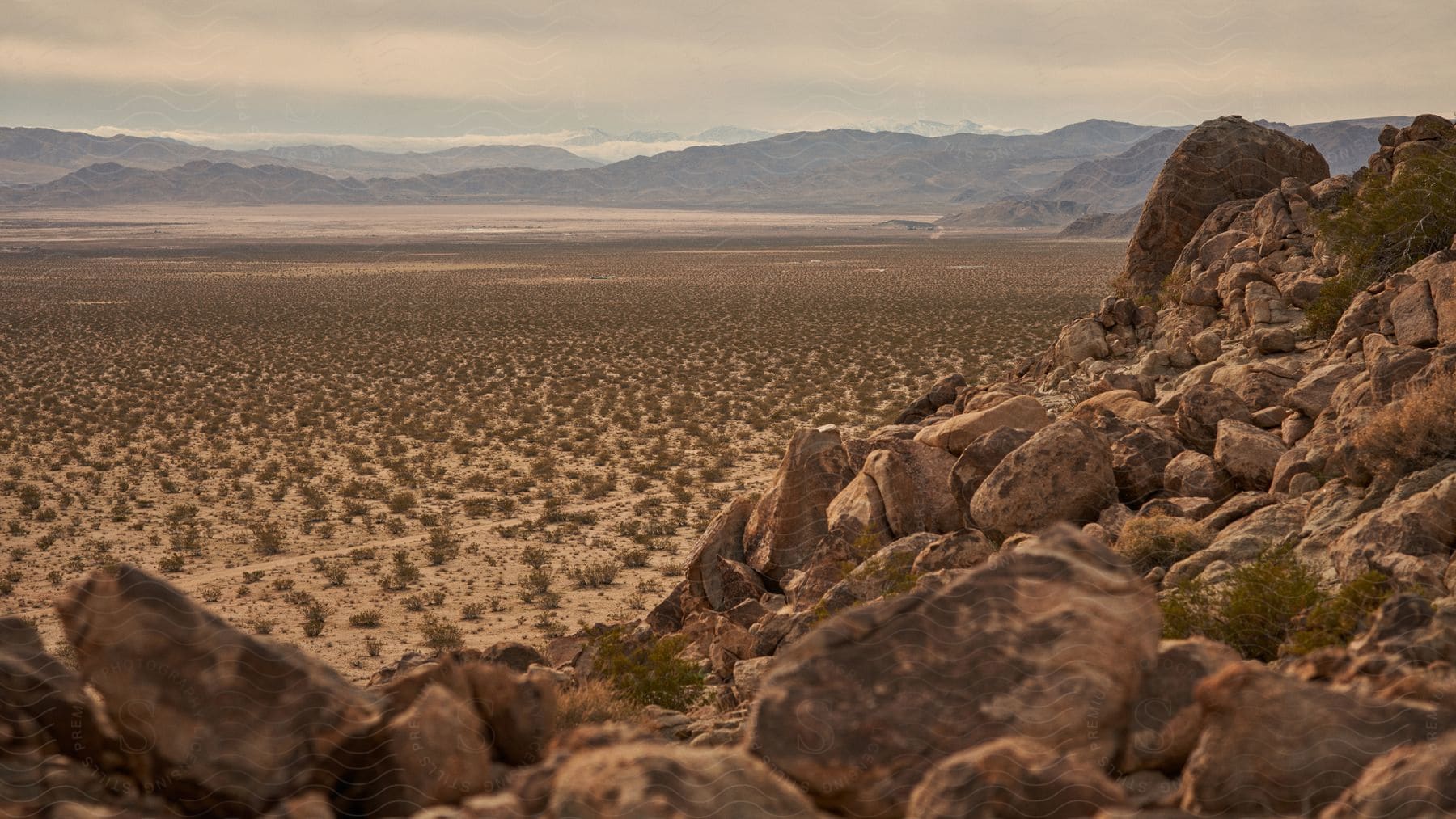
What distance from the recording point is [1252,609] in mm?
6199

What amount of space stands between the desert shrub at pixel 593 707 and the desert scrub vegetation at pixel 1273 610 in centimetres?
326

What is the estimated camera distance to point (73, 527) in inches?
599

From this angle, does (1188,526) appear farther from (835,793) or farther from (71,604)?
(71,604)

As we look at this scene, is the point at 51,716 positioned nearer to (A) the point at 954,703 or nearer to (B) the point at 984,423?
(A) the point at 954,703

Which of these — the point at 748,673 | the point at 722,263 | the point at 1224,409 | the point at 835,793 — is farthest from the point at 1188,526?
the point at 722,263

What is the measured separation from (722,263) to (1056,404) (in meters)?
71.5

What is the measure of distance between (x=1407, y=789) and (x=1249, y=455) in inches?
237

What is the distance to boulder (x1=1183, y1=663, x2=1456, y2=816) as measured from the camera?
378cm

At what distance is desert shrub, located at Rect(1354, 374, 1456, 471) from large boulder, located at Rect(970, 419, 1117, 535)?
7.08ft

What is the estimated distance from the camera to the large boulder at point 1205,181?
733 inches

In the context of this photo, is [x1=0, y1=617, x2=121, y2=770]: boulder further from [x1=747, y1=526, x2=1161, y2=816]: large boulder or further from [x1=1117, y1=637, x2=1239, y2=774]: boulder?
[x1=1117, y1=637, x2=1239, y2=774]: boulder

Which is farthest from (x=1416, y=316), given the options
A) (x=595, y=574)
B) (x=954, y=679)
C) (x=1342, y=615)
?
(x=595, y=574)

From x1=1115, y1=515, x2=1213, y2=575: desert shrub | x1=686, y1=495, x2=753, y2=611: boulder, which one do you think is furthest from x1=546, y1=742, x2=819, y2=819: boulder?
x1=686, y1=495, x2=753, y2=611: boulder

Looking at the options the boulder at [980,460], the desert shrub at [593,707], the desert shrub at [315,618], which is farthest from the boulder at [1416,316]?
the desert shrub at [315,618]
